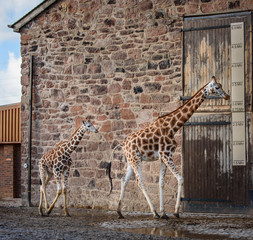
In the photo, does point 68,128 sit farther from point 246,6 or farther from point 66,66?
point 246,6

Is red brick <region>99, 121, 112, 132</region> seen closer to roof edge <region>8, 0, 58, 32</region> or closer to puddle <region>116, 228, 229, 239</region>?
roof edge <region>8, 0, 58, 32</region>

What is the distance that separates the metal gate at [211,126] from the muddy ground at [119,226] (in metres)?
0.49

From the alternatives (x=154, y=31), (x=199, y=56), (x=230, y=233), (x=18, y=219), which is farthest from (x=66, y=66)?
(x=230, y=233)

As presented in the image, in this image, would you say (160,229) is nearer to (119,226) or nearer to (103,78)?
(119,226)

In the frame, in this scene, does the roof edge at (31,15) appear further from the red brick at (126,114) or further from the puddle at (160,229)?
the puddle at (160,229)

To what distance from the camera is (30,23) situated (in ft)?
41.1

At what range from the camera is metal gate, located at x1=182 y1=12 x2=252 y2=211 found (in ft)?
32.4

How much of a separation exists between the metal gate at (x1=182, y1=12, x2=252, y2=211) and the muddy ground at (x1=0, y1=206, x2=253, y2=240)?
1.62 ft

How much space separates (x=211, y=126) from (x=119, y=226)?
317 centimetres

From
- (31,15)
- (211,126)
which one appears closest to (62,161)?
(211,126)

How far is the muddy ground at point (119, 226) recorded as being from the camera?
7125mm

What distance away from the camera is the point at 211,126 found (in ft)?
33.3

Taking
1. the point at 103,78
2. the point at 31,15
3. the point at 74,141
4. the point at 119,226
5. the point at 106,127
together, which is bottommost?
the point at 119,226

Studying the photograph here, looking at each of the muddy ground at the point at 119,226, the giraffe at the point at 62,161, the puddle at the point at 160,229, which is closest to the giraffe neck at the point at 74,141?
the giraffe at the point at 62,161
